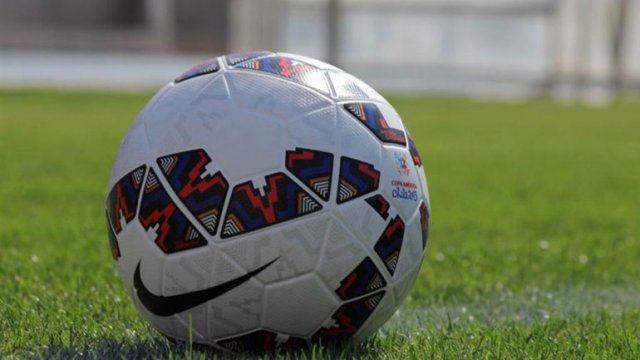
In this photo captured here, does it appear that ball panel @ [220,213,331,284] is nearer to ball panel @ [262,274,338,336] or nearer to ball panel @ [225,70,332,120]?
ball panel @ [262,274,338,336]

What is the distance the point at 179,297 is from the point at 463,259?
262 cm

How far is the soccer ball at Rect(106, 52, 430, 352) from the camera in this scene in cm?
285

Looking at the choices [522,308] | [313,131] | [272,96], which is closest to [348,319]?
[313,131]

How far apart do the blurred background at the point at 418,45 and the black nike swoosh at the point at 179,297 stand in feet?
80.2

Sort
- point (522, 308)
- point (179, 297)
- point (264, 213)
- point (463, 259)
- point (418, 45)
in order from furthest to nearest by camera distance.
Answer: point (418, 45)
point (463, 259)
point (522, 308)
point (179, 297)
point (264, 213)

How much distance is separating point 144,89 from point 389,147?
942 inches

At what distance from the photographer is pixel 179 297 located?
2939 millimetres

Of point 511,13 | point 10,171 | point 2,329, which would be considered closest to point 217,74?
→ point 2,329

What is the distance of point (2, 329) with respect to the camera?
3379 mm

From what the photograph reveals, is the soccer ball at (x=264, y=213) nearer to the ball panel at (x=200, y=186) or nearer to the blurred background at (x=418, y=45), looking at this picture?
the ball panel at (x=200, y=186)

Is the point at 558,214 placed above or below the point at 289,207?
below

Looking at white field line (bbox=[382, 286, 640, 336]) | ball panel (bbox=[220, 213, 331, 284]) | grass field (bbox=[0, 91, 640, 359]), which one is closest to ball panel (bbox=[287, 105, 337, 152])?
ball panel (bbox=[220, 213, 331, 284])

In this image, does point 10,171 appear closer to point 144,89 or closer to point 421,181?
point 421,181

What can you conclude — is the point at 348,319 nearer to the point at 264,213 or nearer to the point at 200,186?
the point at 264,213
